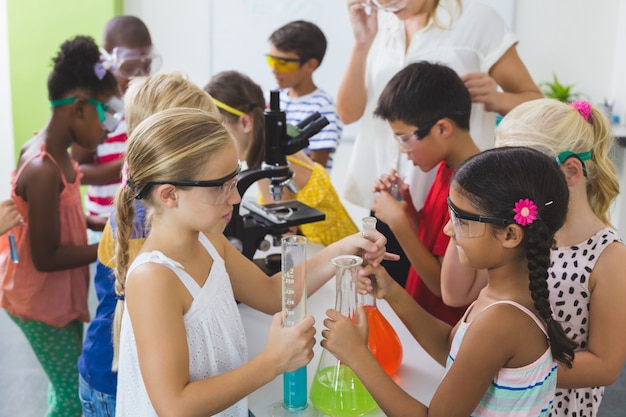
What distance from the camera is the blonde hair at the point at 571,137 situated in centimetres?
161

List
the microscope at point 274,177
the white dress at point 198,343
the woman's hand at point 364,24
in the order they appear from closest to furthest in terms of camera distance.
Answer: the white dress at point 198,343 → the microscope at point 274,177 → the woman's hand at point 364,24

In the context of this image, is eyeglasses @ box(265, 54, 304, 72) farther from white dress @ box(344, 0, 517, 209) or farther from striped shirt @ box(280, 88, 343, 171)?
white dress @ box(344, 0, 517, 209)

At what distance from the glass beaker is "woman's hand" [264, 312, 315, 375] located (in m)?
0.03

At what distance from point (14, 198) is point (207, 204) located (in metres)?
1.26

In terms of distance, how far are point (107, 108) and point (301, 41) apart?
112cm

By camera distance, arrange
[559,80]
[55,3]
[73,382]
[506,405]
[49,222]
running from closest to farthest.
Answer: [506,405]
[49,222]
[73,382]
[55,3]
[559,80]

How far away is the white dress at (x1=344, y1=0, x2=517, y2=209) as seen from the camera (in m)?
2.38

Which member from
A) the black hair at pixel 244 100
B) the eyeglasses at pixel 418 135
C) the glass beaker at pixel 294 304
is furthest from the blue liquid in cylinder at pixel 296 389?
the black hair at pixel 244 100

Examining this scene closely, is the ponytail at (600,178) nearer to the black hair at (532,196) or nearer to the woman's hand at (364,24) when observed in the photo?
the black hair at (532,196)

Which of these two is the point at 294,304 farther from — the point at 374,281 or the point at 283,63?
the point at 283,63

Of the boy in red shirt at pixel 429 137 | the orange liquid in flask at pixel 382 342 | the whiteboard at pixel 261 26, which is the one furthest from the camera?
the whiteboard at pixel 261 26

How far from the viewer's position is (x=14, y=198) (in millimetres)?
2301

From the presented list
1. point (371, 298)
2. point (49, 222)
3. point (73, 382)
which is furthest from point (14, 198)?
point (371, 298)

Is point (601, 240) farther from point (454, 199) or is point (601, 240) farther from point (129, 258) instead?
point (129, 258)
